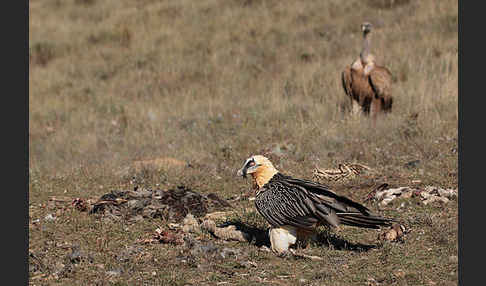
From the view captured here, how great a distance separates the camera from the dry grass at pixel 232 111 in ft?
20.1

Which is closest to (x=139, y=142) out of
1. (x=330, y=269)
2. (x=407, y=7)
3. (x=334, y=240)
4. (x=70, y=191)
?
(x=70, y=191)

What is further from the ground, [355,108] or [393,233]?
[355,108]

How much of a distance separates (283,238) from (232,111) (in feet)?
24.9

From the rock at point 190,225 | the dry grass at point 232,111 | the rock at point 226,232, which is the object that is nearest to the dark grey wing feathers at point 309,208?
the dry grass at point 232,111

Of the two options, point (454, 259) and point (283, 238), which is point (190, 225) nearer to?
point (283, 238)

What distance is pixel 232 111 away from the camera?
13469 mm

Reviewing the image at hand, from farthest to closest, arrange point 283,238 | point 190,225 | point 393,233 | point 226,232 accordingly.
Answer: point 190,225
point 226,232
point 393,233
point 283,238

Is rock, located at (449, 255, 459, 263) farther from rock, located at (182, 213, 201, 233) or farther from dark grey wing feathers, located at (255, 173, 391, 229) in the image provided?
rock, located at (182, 213, 201, 233)

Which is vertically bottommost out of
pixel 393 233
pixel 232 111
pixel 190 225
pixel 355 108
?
pixel 190 225

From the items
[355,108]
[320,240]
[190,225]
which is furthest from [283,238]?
[355,108]

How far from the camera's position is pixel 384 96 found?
12.2m

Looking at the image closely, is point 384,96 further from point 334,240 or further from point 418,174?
point 334,240

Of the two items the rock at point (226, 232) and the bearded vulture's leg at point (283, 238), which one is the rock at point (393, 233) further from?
the rock at point (226, 232)

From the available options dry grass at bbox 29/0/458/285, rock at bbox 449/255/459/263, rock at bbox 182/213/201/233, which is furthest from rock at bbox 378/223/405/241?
rock at bbox 182/213/201/233
